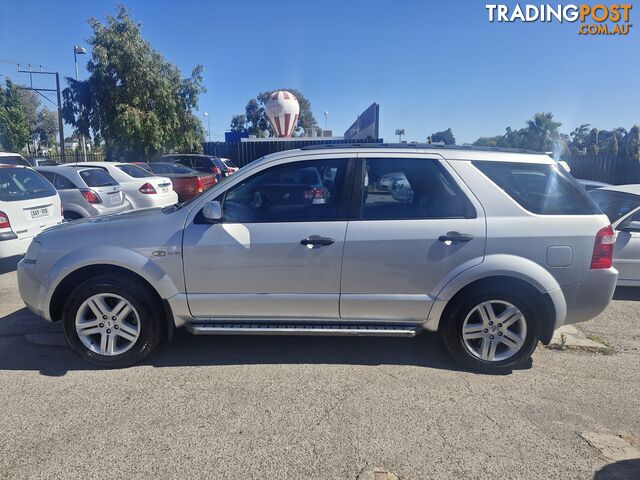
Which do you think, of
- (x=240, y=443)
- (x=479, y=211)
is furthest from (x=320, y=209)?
(x=240, y=443)

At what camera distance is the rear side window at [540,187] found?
11.5 ft

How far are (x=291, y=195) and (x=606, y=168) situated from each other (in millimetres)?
19997

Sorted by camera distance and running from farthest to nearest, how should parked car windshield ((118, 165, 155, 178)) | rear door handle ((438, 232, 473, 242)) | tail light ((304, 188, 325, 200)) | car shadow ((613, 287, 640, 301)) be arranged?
1. parked car windshield ((118, 165, 155, 178))
2. car shadow ((613, 287, 640, 301))
3. tail light ((304, 188, 325, 200))
4. rear door handle ((438, 232, 473, 242))

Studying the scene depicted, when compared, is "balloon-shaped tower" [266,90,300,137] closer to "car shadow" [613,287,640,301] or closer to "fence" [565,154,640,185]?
"fence" [565,154,640,185]

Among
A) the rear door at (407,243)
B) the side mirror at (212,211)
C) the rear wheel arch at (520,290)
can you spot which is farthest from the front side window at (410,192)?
the side mirror at (212,211)

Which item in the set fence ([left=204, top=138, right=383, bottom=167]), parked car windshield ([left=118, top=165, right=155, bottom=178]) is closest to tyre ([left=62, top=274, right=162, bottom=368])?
parked car windshield ([left=118, top=165, right=155, bottom=178])

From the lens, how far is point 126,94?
20.2 metres

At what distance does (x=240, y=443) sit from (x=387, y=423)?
95 centimetres

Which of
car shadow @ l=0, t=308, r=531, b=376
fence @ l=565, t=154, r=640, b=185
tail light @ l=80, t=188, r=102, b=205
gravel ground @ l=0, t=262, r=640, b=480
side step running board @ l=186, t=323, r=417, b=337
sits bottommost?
gravel ground @ l=0, t=262, r=640, b=480

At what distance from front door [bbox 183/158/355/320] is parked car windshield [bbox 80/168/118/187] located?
19.2 ft

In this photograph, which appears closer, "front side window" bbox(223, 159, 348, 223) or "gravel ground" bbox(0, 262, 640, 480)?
"gravel ground" bbox(0, 262, 640, 480)

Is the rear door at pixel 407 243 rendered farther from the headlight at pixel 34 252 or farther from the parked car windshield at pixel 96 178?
the parked car windshield at pixel 96 178

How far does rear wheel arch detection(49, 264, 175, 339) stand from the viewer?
11.7ft

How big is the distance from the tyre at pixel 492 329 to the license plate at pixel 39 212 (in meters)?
5.90
